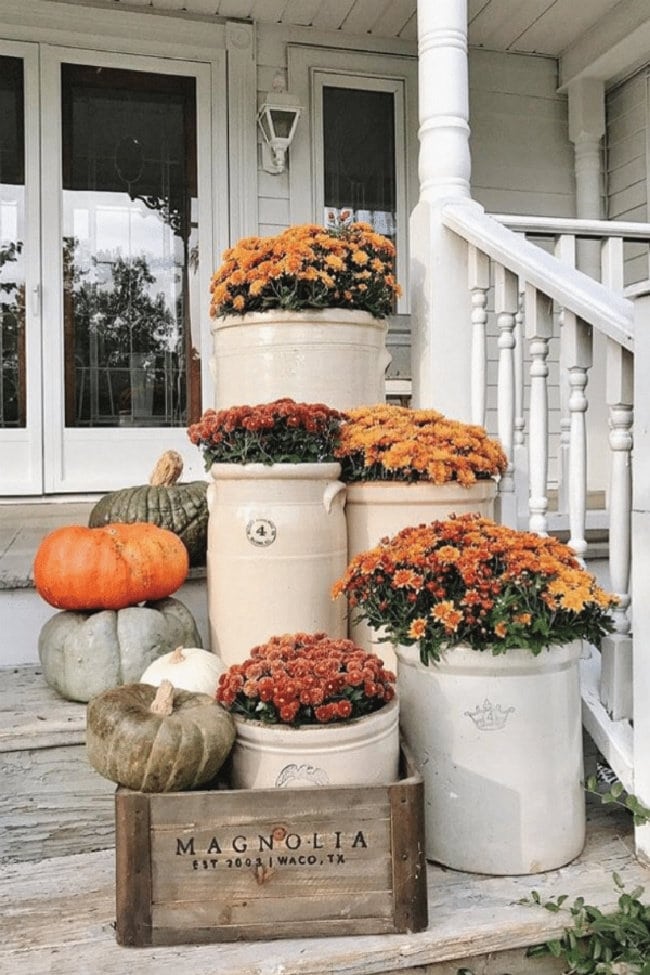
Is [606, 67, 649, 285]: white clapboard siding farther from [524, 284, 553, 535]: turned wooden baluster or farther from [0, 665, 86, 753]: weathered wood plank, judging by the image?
[0, 665, 86, 753]: weathered wood plank

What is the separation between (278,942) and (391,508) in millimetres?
925

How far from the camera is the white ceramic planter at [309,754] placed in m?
1.32

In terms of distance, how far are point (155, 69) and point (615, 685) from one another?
3452mm

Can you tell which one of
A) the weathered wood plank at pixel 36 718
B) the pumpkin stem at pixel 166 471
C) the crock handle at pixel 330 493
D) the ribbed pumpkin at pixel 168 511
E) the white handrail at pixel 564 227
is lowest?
the weathered wood plank at pixel 36 718

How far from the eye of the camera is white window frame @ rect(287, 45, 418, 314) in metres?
4.08

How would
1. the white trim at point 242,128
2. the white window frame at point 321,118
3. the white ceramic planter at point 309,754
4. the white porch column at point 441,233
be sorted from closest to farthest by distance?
the white ceramic planter at point 309,754
the white porch column at point 441,233
the white trim at point 242,128
the white window frame at point 321,118

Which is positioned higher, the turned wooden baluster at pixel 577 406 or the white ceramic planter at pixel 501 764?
the turned wooden baluster at pixel 577 406

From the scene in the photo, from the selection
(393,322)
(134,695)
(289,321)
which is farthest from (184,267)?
(134,695)

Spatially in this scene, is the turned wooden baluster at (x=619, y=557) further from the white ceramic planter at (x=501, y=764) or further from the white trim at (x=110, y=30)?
the white trim at (x=110, y=30)

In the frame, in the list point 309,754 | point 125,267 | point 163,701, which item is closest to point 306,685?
point 309,754

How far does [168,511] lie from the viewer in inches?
92.5

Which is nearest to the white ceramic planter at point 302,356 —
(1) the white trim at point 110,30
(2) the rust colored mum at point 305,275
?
(2) the rust colored mum at point 305,275

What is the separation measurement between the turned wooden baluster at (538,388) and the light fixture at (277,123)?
2353 millimetres

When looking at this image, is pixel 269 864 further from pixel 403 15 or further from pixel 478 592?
pixel 403 15
